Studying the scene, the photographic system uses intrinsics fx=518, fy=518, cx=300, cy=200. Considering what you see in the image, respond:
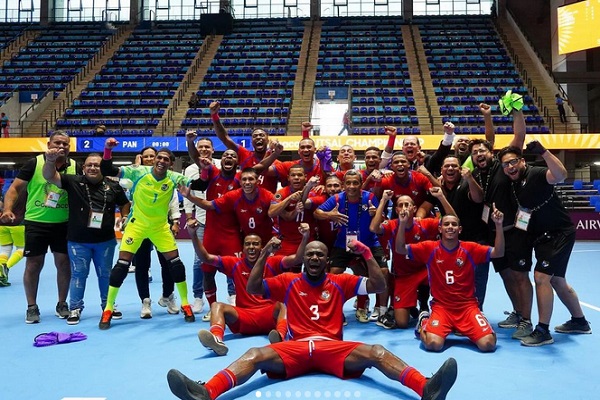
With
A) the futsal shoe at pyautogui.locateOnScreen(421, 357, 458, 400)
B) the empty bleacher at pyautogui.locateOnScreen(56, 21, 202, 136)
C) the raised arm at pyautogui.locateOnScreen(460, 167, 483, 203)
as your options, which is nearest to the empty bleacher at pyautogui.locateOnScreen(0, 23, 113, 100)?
the empty bleacher at pyautogui.locateOnScreen(56, 21, 202, 136)

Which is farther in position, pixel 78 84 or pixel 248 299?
pixel 78 84

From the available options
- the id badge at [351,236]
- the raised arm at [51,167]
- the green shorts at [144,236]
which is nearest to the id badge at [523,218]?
the id badge at [351,236]

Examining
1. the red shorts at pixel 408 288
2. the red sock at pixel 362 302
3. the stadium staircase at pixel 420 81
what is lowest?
the red sock at pixel 362 302

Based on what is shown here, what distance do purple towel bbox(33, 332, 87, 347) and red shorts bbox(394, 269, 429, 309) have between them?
3186 millimetres

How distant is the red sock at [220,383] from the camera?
10.6 ft

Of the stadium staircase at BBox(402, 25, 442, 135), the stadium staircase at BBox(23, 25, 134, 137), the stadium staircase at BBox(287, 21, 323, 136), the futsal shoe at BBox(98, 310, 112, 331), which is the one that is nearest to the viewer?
the futsal shoe at BBox(98, 310, 112, 331)

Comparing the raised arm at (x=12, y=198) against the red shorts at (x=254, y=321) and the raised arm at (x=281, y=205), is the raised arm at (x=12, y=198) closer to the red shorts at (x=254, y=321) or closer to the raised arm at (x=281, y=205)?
the red shorts at (x=254, y=321)

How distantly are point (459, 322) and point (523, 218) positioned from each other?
115cm

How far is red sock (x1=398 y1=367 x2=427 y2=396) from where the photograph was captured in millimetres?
3268

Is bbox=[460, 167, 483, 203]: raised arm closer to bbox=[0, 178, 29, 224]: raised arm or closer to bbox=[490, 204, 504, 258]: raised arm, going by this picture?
bbox=[490, 204, 504, 258]: raised arm

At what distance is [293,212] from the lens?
5.42 m

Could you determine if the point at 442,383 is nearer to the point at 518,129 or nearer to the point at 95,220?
the point at 518,129

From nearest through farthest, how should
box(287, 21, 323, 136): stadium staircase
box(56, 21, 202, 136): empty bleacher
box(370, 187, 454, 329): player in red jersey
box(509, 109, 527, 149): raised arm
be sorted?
box(509, 109, 527, 149): raised arm < box(370, 187, 454, 329): player in red jersey < box(56, 21, 202, 136): empty bleacher < box(287, 21, 323, 136): stadium staircase

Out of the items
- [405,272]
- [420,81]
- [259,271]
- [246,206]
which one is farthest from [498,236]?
[420,81]
